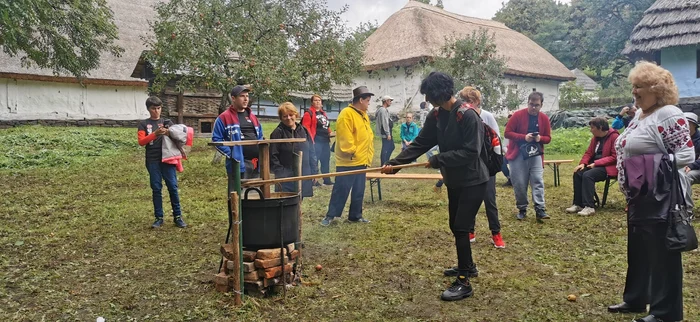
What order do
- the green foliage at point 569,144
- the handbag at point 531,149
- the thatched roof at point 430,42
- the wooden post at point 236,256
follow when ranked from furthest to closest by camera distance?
the thatched roof at point 430,42 < the green foliage at point 569,144 < the handbag at point 531,149 < the wooden post at point 236,256

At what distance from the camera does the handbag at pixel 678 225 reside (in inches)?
132

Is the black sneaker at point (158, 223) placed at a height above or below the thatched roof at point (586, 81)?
below

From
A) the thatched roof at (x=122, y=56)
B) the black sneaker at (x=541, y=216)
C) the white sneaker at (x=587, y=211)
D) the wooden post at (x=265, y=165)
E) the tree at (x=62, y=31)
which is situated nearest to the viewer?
the wooden post at (x=265, y=165)

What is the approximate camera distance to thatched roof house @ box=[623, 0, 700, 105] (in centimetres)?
1565

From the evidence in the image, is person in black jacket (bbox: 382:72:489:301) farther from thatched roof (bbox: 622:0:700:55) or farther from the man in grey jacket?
thatched roof (bbox: 622:0:700:55)

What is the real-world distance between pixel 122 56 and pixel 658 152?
947 inches

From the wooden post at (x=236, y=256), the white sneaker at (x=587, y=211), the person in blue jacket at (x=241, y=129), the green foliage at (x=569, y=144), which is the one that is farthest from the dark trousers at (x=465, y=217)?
the green foliage at (x=569, y=144)

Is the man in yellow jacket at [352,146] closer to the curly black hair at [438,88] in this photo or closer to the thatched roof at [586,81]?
the curly black hair at [438,88]

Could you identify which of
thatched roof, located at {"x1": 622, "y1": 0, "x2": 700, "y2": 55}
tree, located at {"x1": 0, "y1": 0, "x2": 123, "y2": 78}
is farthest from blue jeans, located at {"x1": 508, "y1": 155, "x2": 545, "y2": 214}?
thatched roof, located at {"x1": 622, "y1": 0, "x2": 700, "y2": 55}

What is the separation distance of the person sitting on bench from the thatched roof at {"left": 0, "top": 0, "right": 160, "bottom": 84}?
16.5 meters

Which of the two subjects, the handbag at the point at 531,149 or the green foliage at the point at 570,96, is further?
the green foliage at the point at 570,96

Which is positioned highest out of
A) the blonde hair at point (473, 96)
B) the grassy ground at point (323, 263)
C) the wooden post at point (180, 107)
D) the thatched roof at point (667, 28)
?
the thatched roof at point (667, 28)

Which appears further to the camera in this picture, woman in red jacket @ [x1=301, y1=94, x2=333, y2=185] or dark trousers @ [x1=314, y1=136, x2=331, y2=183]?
dark trousers @ [x1=314, y1=136, x2=331, y2=183]

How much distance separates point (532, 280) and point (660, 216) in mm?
1541
